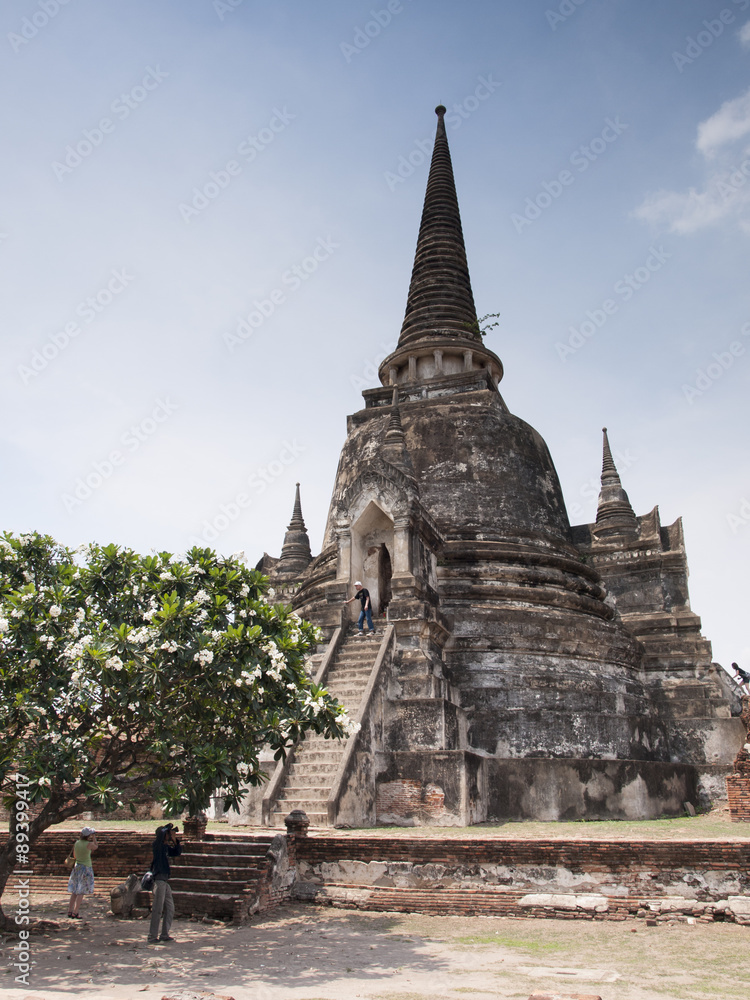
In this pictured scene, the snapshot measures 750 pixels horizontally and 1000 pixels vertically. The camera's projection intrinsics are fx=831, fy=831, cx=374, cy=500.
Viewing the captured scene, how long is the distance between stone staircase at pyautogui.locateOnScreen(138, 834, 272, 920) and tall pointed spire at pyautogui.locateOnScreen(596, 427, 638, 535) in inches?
587

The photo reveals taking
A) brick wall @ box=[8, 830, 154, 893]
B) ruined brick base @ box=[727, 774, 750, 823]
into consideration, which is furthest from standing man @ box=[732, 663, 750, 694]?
brick wall @ box=[8, 830, 154, 893]

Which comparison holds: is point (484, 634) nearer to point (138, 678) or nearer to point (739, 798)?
point (739, 798)

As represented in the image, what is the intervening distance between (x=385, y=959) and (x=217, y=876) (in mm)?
2778

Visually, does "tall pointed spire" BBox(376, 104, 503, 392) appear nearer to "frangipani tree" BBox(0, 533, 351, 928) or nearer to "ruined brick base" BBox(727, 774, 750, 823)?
"ruined brick base" BBox(727, 774, 750, 823)

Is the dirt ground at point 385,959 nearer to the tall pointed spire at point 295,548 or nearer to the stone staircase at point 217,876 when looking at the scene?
the stone staircase at point 217,876

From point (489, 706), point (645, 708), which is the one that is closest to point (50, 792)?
point (489, 706)

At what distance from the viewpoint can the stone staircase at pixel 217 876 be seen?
9.09m

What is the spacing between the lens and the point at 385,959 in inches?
293

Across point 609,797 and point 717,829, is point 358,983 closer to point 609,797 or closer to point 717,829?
point 717,829

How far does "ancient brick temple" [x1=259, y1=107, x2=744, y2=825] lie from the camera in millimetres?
12891

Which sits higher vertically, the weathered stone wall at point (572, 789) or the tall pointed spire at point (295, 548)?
the tall pointed spire at point (295, 548)

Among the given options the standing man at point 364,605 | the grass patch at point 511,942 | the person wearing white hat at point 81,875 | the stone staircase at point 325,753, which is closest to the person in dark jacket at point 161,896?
the person wearing white hat at point 81,875

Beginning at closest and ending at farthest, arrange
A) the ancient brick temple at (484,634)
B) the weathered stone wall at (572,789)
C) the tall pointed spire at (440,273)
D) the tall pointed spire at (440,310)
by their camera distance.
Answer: the ancient brick temple at (484,634) → the weathered stone wall at (572,789) → the tall pointed spire at (440,310) → the tall pointed spire at (440,273)

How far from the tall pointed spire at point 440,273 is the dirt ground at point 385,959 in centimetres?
1674
